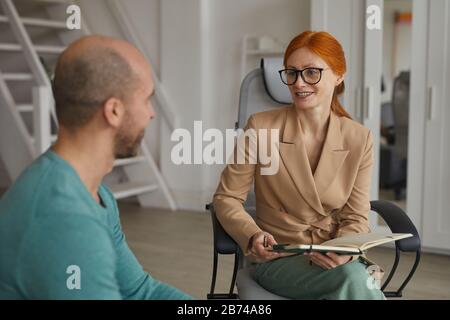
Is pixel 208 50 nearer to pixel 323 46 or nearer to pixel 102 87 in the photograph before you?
pixel 323 46

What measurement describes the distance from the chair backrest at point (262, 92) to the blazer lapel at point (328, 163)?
39 centimetres

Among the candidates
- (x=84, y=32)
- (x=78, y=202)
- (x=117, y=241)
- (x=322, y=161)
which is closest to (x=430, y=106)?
(x=322, y=161)

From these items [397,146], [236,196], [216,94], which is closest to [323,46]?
[236,196]

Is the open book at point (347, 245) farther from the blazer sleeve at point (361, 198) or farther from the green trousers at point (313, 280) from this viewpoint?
the blazer sleeve at point (361, 198)

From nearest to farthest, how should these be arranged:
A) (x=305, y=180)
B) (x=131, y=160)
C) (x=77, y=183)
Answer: (x=77, y=183), (x=305, y=180), (x=131, y=160)

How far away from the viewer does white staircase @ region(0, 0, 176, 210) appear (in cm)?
261

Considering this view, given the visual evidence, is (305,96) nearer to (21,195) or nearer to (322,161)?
(322,161)

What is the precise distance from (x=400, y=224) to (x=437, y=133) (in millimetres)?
1340

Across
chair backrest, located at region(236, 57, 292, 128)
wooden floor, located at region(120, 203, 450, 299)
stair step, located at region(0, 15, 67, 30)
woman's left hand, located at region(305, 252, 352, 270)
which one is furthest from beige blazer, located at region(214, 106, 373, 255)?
stair step, located at region(0, 15, 67, 30)

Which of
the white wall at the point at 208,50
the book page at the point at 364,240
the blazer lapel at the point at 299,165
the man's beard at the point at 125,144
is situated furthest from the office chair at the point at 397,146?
the man's beard at the point at 125,144

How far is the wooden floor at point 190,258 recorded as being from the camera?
206cm

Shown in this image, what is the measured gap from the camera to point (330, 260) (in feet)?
3.58

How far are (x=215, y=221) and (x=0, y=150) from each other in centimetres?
186

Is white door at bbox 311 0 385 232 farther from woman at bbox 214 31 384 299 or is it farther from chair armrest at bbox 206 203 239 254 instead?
chair armrest at bbox 206 203 239 254
